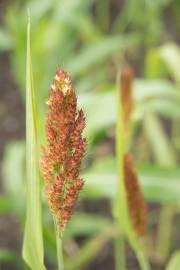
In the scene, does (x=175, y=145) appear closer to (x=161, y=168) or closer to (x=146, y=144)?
(x=146, y=144)

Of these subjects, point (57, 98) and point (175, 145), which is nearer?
point (57, 98)

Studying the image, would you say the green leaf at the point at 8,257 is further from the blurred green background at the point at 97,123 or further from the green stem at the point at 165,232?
the green stem at the point at 165,232

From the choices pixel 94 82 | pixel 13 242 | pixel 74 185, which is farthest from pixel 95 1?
pixel 74 185

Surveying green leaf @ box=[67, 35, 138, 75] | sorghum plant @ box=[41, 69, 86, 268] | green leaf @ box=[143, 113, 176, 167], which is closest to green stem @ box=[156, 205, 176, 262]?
green leaf @ box=[143, 113, 176, 167]

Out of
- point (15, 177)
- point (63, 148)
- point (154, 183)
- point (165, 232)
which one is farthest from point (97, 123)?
point (63, 148)

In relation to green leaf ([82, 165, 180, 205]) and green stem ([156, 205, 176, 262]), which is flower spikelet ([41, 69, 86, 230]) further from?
green stem ([156, 205, 176, 262])

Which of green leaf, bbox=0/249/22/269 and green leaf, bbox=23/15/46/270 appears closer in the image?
green leaf, bbox=23/15/46/270

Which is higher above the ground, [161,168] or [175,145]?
[175,145]
